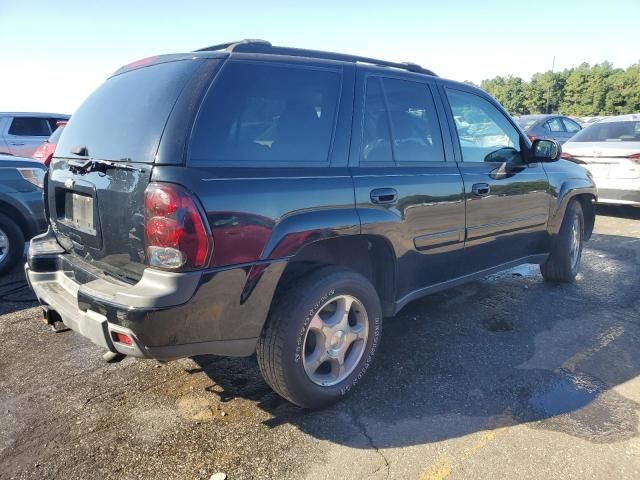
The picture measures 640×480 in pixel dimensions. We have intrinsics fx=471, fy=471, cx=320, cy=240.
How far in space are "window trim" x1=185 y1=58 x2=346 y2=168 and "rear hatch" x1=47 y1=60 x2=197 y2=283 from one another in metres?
0.15

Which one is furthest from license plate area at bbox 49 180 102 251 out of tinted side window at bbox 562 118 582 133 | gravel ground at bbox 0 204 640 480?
tinted side window at bbox 562 118 582 133

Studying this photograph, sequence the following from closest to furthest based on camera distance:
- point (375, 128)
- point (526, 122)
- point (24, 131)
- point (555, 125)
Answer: point (375, 128) < point (24, 131) < point (526, 122) < point (555, 125)

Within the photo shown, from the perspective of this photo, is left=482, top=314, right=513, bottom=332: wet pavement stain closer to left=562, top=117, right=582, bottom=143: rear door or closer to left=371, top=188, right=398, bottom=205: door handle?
left=371, top=188, right=398, bottom=205: door handle

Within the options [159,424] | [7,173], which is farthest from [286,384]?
[7,173]

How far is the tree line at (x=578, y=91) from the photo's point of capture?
46.2 metres

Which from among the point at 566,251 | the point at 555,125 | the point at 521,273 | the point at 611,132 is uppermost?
the point at 555,125

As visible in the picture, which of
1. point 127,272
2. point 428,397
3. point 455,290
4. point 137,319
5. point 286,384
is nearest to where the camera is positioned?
point 137,319

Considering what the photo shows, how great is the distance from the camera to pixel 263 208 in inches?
89.6

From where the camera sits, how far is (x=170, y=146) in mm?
2148

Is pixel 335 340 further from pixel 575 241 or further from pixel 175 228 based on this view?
pixel 575 241

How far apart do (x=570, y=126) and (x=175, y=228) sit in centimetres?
1352

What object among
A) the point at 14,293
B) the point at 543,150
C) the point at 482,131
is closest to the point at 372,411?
the point at 482,131

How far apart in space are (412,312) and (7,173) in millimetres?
4566

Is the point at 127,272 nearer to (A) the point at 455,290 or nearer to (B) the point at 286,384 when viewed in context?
(B) the point at 286,384
